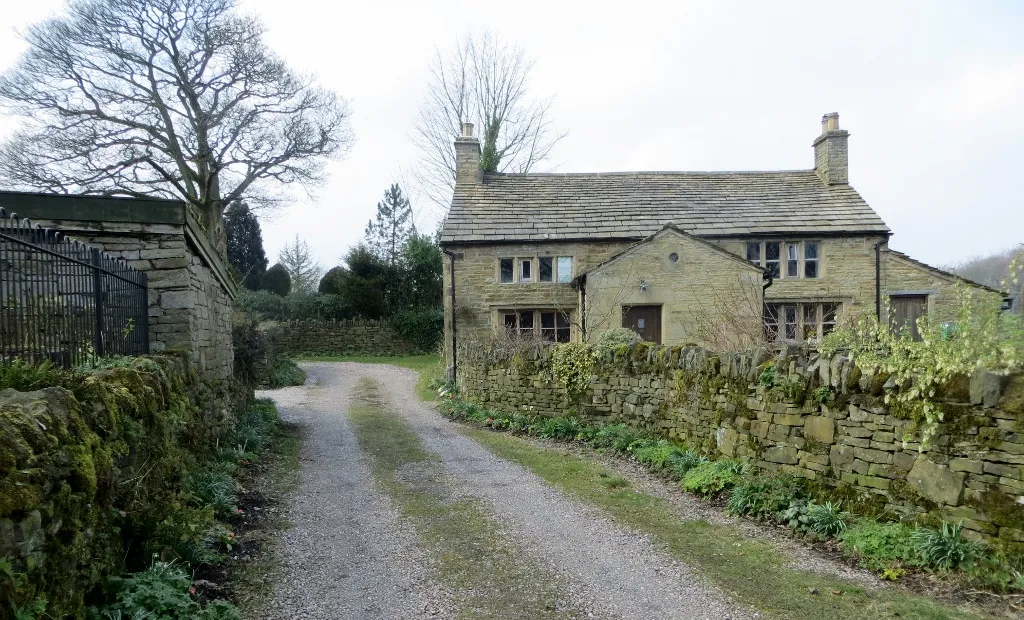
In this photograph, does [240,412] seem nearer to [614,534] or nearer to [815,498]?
[614,534]

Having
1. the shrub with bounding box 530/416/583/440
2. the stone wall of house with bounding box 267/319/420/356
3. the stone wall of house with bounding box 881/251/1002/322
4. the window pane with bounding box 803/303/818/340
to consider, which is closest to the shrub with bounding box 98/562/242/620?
the shrub with bounding box 530/416/583/440

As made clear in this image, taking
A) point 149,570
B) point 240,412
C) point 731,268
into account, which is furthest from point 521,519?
point 731,268

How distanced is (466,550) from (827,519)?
11.3ft

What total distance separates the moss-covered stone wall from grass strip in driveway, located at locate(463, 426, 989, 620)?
434 cm

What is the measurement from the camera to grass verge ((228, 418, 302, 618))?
15.9ft

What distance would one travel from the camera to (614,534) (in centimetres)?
622

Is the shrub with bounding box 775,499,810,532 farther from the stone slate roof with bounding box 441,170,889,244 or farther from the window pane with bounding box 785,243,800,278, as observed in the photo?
the window pane with bounding box 785,243,800,278

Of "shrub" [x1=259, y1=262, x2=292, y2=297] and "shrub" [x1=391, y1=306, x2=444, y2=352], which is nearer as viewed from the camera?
"shrub" [x1=391, y1=306, x2=444, y2=352]

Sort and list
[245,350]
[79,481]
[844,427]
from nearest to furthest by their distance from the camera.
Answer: [79,481] → [844,427] → [245,350]

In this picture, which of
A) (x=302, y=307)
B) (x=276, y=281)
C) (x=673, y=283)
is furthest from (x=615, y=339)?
(x=276, y=281)

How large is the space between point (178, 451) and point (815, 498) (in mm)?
6606

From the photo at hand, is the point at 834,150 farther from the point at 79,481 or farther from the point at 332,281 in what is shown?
the point at 332,281

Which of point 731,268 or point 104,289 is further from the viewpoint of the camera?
point 731,268

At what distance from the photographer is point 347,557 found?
5.68 m
